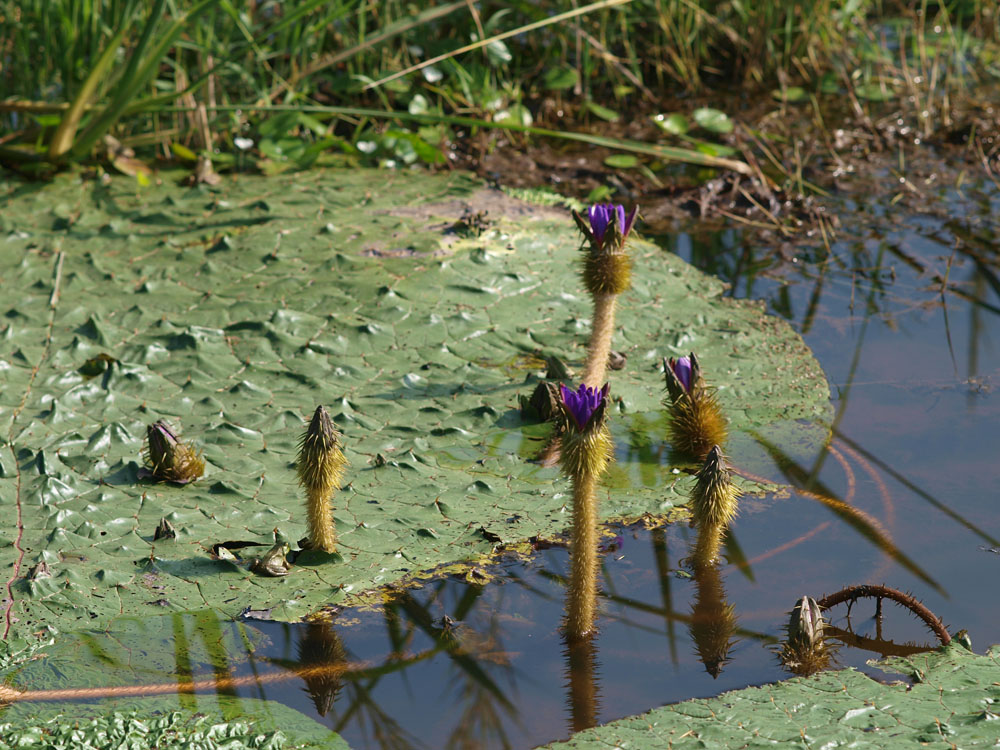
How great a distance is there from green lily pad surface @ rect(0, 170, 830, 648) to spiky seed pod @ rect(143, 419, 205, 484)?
37mm

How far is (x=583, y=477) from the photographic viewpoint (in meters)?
2.43

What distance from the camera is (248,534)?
298 cm

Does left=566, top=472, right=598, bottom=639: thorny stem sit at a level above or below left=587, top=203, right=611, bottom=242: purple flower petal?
→ below

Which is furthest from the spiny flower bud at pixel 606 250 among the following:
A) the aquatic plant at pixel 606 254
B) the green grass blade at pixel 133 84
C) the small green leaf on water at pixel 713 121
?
the small green leaf on water at pixel 713 121

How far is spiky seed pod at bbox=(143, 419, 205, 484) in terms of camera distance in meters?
3.12

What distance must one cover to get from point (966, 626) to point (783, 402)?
1.13 m

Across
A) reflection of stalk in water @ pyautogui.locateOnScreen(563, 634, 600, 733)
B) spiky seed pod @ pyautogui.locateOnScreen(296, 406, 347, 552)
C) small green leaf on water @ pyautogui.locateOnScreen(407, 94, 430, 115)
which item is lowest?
reflection of stalk in water @ pyautogui.locateOnScreen(563, 634, 600, 733)

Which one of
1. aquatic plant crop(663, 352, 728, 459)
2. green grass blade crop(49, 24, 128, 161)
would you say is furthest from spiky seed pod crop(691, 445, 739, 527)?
green grass blade crop(49, 24, 128, 161)

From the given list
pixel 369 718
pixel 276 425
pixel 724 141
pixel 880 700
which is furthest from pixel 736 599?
pixel 724 141

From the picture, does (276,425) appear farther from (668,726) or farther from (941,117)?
(941,117)

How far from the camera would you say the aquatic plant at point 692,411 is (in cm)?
334

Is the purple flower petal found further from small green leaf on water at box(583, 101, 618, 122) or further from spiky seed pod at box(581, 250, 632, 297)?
small green leaf on water at box(583, 101, 618, 122)

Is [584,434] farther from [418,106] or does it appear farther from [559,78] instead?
[559,78]

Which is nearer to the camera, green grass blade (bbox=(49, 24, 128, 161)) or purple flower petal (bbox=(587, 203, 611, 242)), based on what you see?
purple flower petal (bbox=(587, 203, 611, 242))
